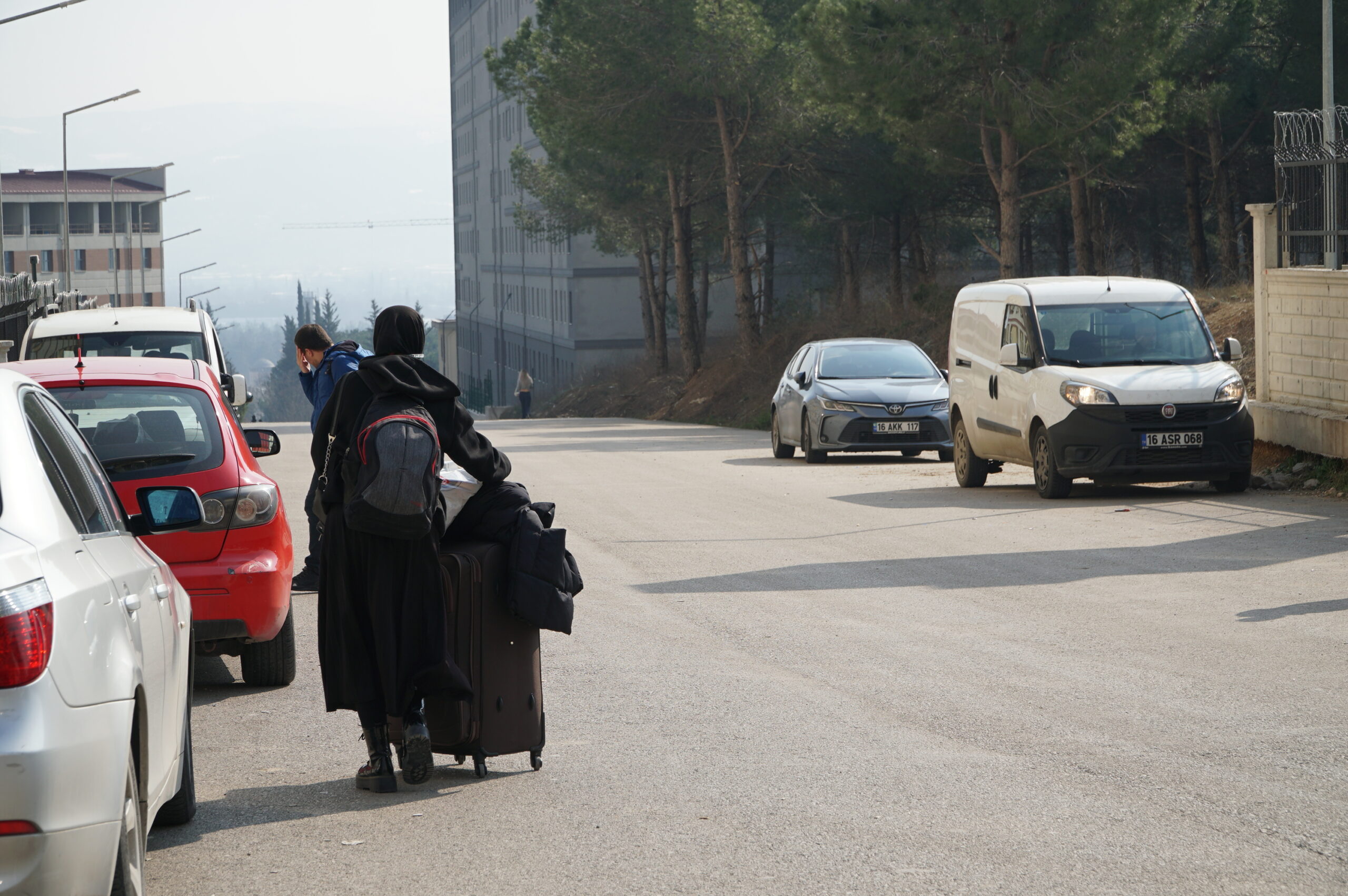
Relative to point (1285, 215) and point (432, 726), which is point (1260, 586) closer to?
point (432, 726)

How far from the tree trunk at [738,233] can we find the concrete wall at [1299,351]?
90.9 feet

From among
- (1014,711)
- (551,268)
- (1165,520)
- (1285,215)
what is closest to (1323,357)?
(1285,215)

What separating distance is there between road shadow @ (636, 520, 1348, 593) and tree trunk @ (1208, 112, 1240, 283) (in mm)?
32141

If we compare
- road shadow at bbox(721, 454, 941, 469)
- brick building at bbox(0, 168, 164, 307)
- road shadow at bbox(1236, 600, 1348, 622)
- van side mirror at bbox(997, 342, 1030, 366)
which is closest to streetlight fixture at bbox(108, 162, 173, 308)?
brick building at bbox(0, 168, 164, 307)

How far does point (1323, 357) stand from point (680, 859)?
13.6m

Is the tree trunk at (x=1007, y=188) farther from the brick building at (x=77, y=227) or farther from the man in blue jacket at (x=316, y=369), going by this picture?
the brick building at (x=77, y=227)

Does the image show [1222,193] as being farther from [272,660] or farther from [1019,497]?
[272,660]

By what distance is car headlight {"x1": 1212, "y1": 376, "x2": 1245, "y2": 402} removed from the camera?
51.8 ft

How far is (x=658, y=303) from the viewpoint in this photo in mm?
64062

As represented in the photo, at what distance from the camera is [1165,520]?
1438 cm

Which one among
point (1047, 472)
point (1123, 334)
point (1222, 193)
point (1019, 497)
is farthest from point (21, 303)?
point (1222, 193)

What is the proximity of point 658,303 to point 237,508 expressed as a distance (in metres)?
56.8

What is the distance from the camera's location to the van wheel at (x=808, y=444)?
22969mm

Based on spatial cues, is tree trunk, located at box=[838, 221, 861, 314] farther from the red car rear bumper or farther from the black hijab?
the black hijab
